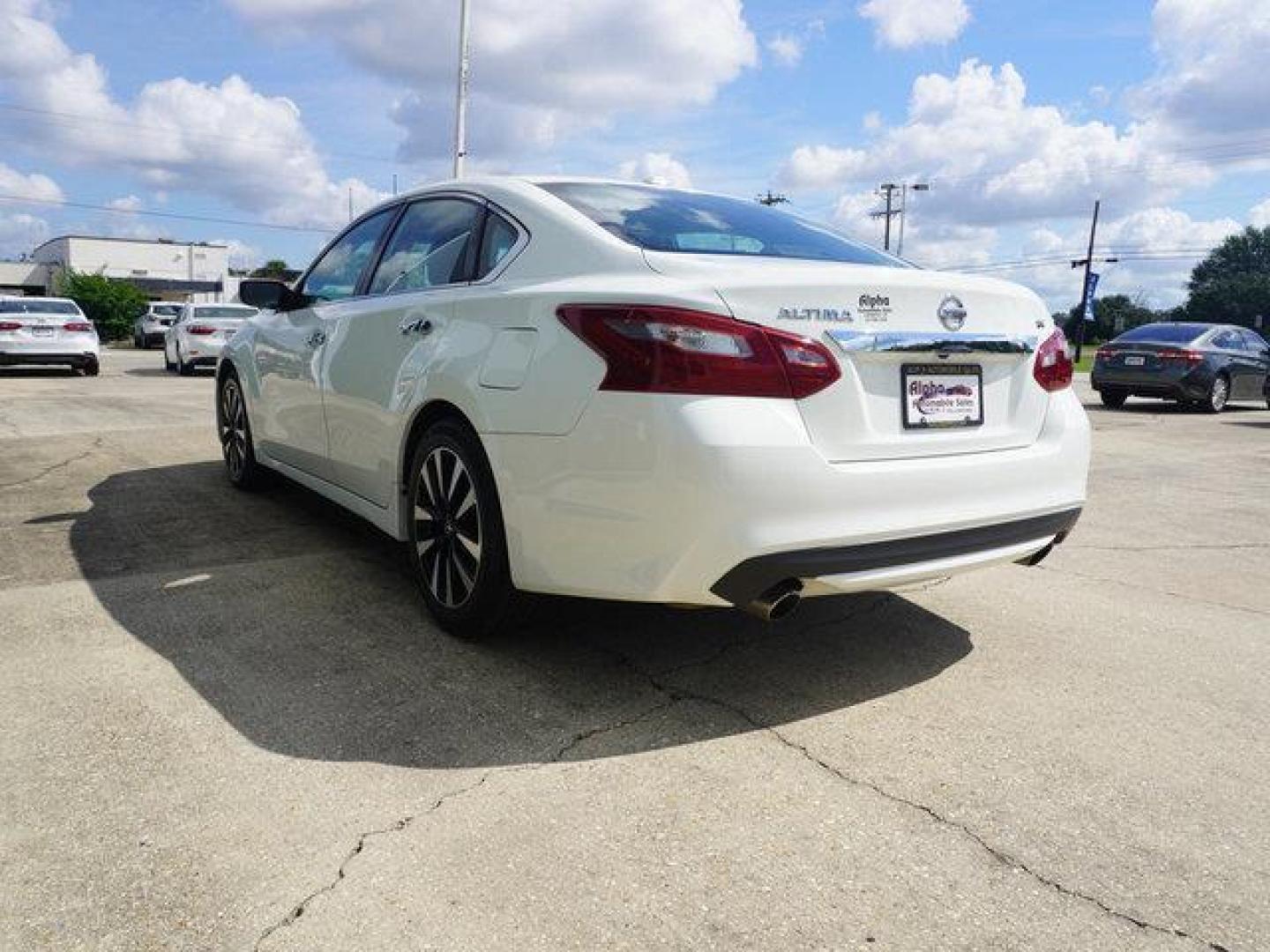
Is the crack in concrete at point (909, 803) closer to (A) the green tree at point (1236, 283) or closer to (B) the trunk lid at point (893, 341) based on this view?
(B) the trunk lid at point (893, 341)

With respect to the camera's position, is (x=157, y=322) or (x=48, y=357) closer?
(x=48, y=357)

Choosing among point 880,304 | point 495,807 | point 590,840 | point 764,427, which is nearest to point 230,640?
point 495,807

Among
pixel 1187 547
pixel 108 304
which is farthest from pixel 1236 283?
pixel 1187 547

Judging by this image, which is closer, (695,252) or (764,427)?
(764,427)

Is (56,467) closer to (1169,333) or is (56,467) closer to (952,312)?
(952,312)

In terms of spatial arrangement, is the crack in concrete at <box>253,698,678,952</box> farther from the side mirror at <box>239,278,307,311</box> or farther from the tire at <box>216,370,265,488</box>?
the tire at <box>216,370,265,488</box>

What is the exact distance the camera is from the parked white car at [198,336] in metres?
19.2

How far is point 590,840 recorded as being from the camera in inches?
86.9

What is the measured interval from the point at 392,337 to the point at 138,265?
110355 millimetres

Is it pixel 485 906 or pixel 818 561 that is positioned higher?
pixel 818 561

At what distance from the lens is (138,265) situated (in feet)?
327

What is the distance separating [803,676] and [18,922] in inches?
85.8

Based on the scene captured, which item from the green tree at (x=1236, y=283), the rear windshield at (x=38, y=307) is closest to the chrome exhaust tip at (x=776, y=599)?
the rear windshield at (x=38, y=307)

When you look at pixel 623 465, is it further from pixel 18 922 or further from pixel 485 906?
pixel 18 922
